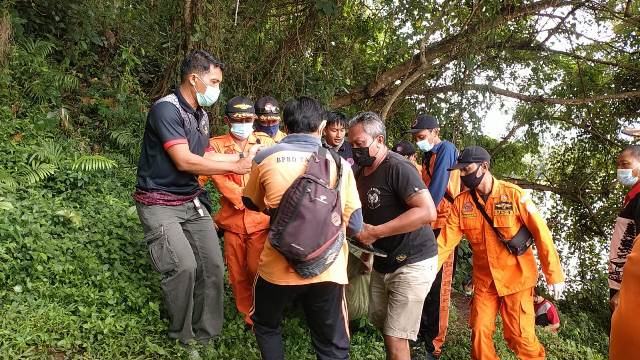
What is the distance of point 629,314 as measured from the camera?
55.0 inches

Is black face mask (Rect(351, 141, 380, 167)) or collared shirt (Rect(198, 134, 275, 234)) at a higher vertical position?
black face mask (Rect(351, 141, 380, 167))

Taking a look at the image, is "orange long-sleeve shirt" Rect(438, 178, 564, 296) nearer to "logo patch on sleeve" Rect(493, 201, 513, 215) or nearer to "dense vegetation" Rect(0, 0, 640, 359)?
"logo patch on sleeve" Rect(493, 201, 513, 215)

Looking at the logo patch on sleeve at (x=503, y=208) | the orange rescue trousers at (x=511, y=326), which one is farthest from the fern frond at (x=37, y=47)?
the orange rescue trousers at (x=511, y=326)

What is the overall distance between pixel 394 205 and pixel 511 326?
173 centimetres

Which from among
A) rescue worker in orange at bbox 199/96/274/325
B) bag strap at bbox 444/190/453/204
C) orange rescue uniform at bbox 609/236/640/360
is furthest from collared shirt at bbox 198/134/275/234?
orange rescue uniform at bbox 609/236/640/360

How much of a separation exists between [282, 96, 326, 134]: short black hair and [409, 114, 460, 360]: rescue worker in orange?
7.36 feet

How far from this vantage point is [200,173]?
136 inches

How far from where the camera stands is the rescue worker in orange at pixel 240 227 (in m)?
4.23

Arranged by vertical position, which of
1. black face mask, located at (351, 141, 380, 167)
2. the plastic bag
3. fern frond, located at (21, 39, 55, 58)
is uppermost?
fern frond, located at (21, 39, 55, 58)

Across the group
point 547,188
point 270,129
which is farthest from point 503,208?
point 547,188

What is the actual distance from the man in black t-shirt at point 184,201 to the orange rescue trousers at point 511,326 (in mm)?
2195

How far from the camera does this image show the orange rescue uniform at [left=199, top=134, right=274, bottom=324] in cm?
423

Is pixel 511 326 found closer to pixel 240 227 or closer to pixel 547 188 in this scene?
pixel 240 227

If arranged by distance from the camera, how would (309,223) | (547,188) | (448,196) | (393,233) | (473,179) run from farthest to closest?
(547,188)
(448,196)
(473,179)
(393,233)
(309,223)
